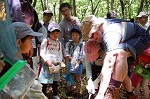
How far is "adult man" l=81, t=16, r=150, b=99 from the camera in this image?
2.41 metres

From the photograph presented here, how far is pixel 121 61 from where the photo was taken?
241 centimetres

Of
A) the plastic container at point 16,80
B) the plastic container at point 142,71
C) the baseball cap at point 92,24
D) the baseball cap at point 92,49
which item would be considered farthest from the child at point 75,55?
the plastic container at point 16,80

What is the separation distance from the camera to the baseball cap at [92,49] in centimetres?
285

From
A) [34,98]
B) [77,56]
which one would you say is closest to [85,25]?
[34,98]

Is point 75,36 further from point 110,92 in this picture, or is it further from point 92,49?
point 110,92

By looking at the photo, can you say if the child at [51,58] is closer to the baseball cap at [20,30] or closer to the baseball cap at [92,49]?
the baseball cap at [92,49]

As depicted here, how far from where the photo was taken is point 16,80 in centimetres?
183

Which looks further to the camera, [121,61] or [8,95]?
[121,61]

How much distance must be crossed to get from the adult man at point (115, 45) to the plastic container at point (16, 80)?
796 mm

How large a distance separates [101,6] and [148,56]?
51.2ft

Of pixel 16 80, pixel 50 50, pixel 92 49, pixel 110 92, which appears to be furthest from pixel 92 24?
pixel 50 50

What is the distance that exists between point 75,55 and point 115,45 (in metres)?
1.95

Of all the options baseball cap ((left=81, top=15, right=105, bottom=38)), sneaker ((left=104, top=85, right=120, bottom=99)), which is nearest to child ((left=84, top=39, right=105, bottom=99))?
baseball cap ((left=81, top=15, right=105, bottom=38))

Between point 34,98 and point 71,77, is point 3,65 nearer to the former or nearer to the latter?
point 34,98
